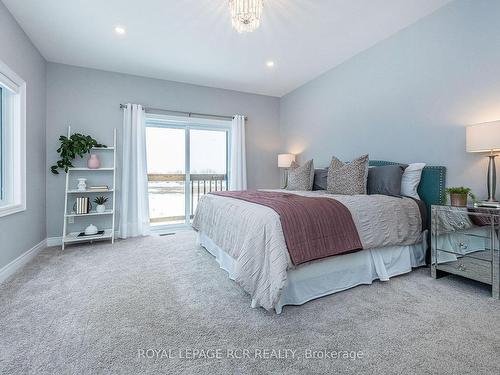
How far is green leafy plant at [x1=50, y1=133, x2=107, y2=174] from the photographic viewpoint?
11.0 ft

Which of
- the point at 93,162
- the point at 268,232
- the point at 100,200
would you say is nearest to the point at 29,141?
the point at 93,162

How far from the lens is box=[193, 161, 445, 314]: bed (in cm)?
168

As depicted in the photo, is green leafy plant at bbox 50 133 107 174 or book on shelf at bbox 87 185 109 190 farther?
book on shelf at bbox 87 185 109 190

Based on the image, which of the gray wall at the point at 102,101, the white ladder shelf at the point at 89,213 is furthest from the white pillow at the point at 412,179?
the white ladder shelf at the point at 89,213

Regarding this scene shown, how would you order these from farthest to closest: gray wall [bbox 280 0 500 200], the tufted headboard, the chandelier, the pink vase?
the pink vase
the tufted headboard
gray wall [bbox 280 0 500 200]
the chandelier

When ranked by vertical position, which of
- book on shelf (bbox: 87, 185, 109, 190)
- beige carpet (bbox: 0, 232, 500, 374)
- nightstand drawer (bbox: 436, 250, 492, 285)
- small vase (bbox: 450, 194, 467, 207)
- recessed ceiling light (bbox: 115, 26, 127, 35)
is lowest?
beige carpet (bbox: 0, 232, 500, 374)

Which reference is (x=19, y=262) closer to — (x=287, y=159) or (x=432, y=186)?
(x=287, y=159)

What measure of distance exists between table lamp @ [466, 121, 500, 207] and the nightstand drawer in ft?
1.55

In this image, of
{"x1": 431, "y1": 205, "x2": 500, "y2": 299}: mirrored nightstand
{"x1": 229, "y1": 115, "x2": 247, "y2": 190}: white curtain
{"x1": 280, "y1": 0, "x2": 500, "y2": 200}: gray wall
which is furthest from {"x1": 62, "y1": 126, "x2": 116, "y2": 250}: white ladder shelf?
{"x1": 431, "y1": 205, "x2": 500, "y2": 299}: mirrored nightstand

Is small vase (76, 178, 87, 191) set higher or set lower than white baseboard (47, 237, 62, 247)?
higher

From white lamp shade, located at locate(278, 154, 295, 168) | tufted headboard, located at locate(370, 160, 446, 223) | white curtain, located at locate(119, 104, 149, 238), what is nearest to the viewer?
tufted headboard, located at locate(370, 160, 446, 223)

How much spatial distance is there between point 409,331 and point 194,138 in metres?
4.14

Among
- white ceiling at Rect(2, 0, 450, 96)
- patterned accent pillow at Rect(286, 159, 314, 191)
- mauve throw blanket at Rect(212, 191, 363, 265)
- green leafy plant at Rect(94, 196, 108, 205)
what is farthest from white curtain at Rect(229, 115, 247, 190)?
mauve throw blanket at Rect(212, 191, 363, 265)

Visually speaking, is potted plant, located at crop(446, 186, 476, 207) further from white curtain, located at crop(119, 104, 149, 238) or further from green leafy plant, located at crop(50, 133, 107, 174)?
green leafy plant, located at crop(50, 133, 107, 174)
